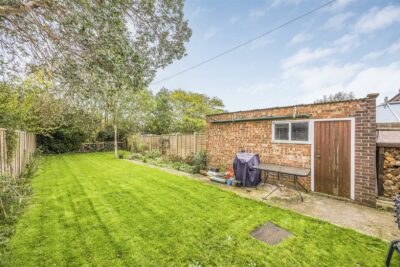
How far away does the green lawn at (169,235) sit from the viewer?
2.40 metres

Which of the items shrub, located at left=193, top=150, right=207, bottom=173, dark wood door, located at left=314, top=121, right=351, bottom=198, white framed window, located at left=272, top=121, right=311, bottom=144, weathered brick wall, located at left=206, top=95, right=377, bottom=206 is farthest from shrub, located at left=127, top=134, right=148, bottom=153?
dark wood door, located at left=314, top=121, right=351, bottom=198

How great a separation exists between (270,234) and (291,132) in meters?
3.81

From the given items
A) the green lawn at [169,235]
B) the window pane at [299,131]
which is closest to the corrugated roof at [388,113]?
the window pane at [299,131]

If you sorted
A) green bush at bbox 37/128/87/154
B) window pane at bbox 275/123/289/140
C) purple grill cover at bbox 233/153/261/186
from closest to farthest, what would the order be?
1. purple grill cover at bbox 233/153/261/186
2. window pane at bbox 275/123/289/140
3. green bush at bbox 37/128/87/154

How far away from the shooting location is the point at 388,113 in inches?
228

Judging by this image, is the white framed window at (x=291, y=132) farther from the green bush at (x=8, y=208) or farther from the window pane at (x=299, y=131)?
the green bush at (x=8, y=208)

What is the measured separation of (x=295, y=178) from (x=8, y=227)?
22.8 ft

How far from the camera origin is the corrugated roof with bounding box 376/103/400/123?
5102 millimetres

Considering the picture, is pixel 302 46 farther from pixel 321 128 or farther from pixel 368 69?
pixel 368 69

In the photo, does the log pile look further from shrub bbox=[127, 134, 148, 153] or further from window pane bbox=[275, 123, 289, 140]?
shrub bbox=[127, 134, 148, 153]

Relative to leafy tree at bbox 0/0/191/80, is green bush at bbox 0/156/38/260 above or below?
below

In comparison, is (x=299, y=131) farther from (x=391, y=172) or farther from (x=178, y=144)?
(x=178, y=144)

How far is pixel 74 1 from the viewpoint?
3463mm

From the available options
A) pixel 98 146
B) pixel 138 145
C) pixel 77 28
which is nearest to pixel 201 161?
pixel 77 28
